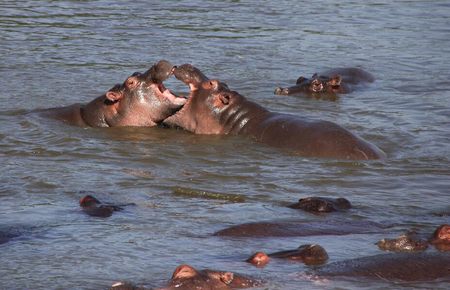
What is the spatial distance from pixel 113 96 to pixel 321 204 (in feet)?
11.6

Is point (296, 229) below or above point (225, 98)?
below

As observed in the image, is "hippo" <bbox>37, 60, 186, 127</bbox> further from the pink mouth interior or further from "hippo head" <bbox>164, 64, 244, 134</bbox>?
"hippo head" <bbox>164, 64, 244, 134</bbox>

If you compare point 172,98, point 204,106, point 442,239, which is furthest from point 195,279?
point 172,98

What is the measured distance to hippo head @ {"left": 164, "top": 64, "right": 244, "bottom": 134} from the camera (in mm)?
9930

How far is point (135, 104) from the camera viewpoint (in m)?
10.1

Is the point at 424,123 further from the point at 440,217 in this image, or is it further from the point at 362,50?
the point at 362,50

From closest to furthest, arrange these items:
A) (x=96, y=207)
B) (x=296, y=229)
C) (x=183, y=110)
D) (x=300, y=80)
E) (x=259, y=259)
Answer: (x=259, y=259), (x=296, y=229), (x=96, y=207), (x=183, y=110), (x=300, y=80)

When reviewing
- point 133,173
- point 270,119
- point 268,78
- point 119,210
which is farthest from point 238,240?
point 268,78

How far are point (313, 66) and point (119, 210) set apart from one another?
21.7 ft

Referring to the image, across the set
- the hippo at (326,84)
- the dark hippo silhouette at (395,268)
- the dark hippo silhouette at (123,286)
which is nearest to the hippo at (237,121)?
the hippo at (326,84)

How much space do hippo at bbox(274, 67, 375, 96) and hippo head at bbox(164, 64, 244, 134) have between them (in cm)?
163

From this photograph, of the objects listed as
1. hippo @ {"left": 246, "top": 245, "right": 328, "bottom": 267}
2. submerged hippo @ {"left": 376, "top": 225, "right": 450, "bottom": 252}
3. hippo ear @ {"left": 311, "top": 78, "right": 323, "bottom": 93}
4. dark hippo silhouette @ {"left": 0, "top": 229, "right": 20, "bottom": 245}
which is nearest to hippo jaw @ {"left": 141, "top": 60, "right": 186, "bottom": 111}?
hippo ear @ {"left": 311, "top": 78, "right": 323, "bottom": 93}

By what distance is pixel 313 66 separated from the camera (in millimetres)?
13297

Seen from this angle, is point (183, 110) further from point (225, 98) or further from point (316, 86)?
point (316, 86)
